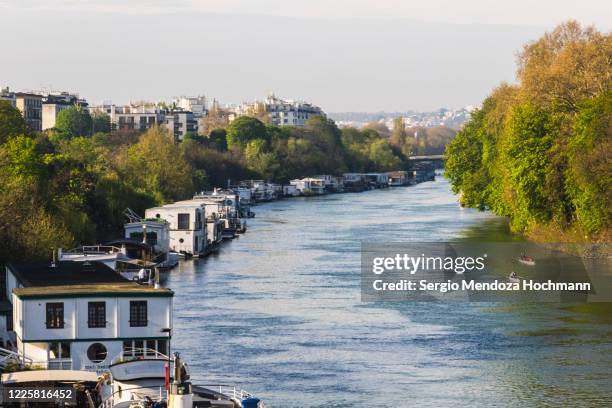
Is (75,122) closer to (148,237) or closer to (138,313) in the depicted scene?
(148,237)

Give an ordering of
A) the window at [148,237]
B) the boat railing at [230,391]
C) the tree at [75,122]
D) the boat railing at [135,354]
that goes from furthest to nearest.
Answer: the tree at [75,122]
the window at [148,237]
the boat railing at [135,354]
the boat railing at [230,391]

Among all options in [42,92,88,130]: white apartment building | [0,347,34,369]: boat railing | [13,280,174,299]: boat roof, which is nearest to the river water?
[13,280,174,299]: boat roof

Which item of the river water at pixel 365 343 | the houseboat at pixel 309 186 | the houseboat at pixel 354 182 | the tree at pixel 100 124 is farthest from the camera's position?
the tree at pixel 100 124

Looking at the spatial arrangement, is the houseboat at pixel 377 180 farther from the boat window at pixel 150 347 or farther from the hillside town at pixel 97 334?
the boat window at pixel 150 347

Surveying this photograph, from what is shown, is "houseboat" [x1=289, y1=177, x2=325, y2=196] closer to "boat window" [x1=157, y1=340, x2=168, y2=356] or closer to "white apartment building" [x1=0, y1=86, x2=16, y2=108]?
"white apartment building" [x1=0, y1=86, x2=16, y2=108]

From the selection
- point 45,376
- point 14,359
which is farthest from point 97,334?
point 45,376

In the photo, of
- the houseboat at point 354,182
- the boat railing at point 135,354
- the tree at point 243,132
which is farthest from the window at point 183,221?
the tree at point 243,132

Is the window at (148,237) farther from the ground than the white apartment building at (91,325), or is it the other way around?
the white apartment building at (91,325)
